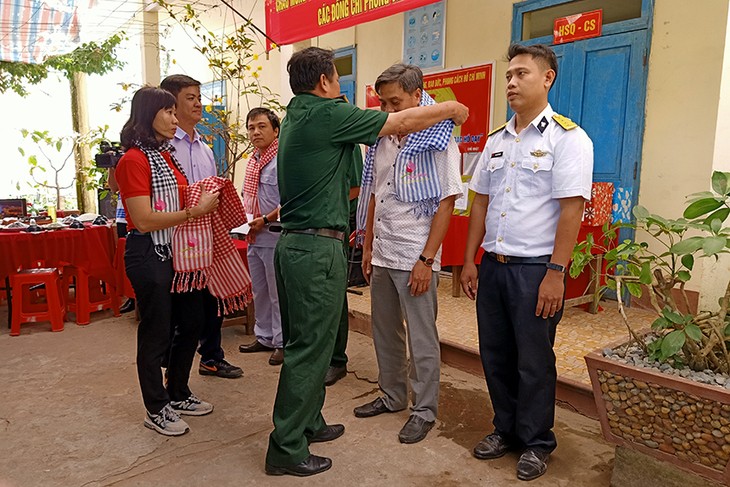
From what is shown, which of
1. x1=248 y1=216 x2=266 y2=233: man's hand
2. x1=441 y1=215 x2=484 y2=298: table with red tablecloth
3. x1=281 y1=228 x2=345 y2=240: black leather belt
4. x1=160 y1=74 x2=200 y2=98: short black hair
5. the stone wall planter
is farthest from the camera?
x1=441 y1=215 x2=484 y2=298: table with red tablecloth

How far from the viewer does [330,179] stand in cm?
212

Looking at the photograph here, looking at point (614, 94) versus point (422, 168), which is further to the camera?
point (614, 94)

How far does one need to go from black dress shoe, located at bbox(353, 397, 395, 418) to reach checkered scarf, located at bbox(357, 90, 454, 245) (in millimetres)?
1019

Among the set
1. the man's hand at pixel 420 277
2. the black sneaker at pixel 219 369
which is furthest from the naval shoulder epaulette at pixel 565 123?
the black sneaker at pixel 219 369

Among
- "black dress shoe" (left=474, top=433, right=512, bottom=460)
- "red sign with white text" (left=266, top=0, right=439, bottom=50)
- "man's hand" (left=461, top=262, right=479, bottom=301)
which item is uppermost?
"red sign with white text" (left=266, top=0, right=439, bottom=50)

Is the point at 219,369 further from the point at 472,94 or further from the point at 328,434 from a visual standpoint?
the point at 472,94

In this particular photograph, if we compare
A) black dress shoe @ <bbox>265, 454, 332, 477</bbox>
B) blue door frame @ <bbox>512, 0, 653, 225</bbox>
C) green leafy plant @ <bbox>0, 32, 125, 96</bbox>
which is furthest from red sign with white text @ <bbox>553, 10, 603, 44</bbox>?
green leafy plant @ <bbox>0, 32, 125, 96</bbox>

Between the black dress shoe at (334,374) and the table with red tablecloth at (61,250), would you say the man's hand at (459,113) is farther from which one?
the table with red tablecloth at (61,250)

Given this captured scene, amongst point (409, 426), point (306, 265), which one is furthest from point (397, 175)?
point (409, 426)

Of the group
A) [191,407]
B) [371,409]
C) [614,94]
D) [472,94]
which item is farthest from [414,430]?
[472,94]

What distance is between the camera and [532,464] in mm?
2174

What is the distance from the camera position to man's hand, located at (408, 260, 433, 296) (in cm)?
238

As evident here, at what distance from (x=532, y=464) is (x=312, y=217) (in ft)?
4.32

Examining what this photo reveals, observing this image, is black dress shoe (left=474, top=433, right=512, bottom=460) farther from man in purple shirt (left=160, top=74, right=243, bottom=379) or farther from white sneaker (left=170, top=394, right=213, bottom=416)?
man in purple shirt (left=160, top=74, right=243, bottom=379)
